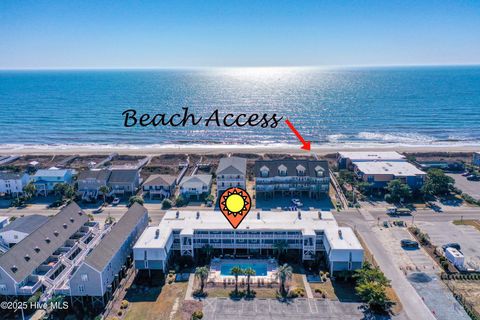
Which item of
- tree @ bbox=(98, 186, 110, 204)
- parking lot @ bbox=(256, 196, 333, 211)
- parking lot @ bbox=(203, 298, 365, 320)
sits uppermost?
tree @ bbox=(98, 186, 110, 204)

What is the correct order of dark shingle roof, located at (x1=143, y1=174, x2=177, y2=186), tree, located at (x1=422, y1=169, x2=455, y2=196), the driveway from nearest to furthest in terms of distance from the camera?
the driveway < tree, located at (x1=422, y1=169, x2=455, y2=196) < dark shingle roof, located at (x1=143, y1=174, x2=177, y2=186)

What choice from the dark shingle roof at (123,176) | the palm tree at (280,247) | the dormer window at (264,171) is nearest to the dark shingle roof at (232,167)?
the dormer window at (264,171)

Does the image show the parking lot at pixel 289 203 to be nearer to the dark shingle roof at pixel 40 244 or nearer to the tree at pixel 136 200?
the tree at pixel 136 200

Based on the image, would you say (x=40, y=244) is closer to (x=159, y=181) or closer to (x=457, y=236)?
A: (x=159, y=181)

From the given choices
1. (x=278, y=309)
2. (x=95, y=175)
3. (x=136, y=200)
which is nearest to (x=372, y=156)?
(x=136, y=200)

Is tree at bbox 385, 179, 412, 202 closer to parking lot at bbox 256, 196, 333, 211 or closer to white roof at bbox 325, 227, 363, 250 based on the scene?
parking lot at bbox 256, 196, 333, 211

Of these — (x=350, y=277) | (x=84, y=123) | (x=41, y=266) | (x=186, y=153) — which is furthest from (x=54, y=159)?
(x=350, y=277)

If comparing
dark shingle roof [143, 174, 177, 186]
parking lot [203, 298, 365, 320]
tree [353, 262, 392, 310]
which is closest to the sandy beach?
dark shingle roof [143, 174, 177, 186]

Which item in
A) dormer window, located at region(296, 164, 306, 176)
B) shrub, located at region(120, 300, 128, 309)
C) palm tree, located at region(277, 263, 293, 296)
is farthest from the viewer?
dormer window, located at region(296, 164, 306, 176)

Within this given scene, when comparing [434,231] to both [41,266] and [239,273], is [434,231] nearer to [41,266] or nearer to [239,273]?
[239,273]
